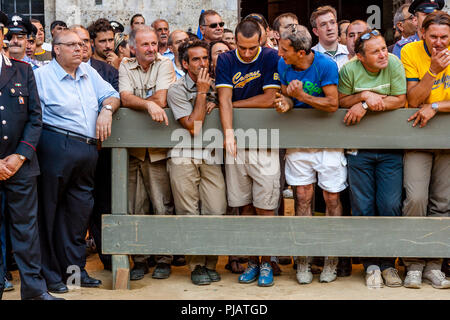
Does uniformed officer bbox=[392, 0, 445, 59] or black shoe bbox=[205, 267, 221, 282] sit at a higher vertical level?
uniformed officer bbox=[392, 0, 445, 59]

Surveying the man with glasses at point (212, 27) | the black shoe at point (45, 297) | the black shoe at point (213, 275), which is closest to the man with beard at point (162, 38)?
the man with glasses at point (212, 27)

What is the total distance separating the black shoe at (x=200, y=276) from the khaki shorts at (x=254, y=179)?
0.58 metres

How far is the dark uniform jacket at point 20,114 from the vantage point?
171 inches

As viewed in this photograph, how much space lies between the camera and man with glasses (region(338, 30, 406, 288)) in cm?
467

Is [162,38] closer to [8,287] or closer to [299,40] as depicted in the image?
Answer: [299,40]

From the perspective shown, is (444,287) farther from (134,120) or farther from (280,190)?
(134,120)

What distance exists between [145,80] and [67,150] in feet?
2.94

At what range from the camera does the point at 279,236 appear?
474 cm

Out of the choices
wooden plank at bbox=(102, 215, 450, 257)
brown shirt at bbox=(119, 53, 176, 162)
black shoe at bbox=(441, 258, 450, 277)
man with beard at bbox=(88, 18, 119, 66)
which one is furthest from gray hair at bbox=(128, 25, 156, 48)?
black shoe at bbox=(441, 258, 450, 277)

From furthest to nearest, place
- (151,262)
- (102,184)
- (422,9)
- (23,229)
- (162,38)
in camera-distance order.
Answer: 1. (162,38)
2. (422,9)
3. (151,262)
4. (102,184)
5. (23,229)

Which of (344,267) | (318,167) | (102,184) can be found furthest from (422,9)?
(102,184)

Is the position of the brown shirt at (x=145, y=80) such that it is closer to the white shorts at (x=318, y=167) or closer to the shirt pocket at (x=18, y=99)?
the shirt pocket at (x=18, y=99)

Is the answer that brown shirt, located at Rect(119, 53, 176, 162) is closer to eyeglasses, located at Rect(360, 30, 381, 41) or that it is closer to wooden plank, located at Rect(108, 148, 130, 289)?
wooden plank, located at Rect(108, 148, 130, 289)

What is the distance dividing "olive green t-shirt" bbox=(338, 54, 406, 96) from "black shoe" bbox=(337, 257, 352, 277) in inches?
53.9
